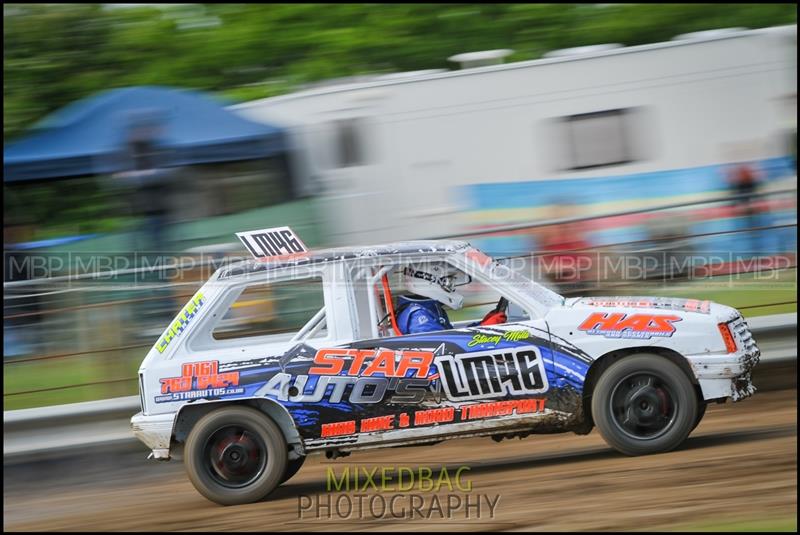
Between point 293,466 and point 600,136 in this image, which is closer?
point 293,466

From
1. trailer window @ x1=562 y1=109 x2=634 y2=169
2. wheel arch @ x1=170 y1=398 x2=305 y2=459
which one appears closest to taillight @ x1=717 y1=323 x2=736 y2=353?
wheel arch @ x1=170 y1=398 x2=305 y2=459

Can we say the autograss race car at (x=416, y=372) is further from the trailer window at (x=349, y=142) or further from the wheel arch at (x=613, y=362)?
the trailer window at (x=349, y=142)

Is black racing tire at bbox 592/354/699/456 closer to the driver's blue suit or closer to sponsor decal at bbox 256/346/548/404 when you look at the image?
sponsor decal at bbox 256/346/548/404

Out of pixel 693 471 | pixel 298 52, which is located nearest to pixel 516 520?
pixel 693 471

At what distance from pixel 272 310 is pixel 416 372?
2603 mm

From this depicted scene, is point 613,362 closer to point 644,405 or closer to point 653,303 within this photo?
point 644,405

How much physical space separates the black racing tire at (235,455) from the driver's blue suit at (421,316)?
3.67ft

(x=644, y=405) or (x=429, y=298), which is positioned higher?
(x=429, y=298)

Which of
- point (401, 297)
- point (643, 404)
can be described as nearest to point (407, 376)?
point (401, 297)

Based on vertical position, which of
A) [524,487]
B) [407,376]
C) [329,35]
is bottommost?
[524,487]

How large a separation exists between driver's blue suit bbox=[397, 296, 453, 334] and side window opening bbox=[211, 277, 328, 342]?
1.72 metres

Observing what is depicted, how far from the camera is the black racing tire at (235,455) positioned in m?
7.33

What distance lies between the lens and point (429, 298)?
298 inches

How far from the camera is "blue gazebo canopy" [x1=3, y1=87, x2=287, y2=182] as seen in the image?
493 inches
